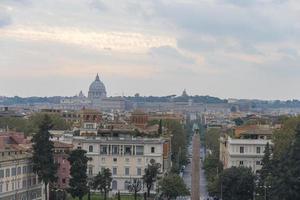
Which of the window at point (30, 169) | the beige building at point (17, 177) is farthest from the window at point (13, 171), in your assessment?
the window at point (30, 169)

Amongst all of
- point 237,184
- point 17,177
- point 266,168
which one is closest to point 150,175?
point 237,184

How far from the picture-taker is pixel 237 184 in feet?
273

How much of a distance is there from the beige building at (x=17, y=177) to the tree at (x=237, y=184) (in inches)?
682

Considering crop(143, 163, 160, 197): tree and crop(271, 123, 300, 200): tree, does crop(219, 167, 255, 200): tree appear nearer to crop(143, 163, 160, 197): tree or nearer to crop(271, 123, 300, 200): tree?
crop(143, 163, 160, 197): tree

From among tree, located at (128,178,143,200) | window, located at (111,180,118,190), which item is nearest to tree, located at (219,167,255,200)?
tree, located at (128,178,143,200)

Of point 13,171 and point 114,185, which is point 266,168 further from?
point 114,185

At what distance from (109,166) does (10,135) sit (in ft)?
53.1

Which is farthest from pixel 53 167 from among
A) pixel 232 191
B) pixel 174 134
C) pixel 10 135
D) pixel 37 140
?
pixel 174 134

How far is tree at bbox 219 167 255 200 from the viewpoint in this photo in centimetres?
8281

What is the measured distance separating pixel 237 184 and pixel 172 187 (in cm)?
722

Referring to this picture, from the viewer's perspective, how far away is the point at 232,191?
84.1 m

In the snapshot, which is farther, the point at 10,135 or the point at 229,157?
the point at 229,157

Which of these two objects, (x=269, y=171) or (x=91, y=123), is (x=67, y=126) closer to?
(x=91, y=123)

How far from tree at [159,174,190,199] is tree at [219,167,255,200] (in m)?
4.78
